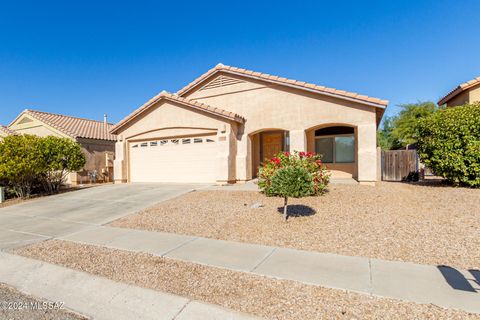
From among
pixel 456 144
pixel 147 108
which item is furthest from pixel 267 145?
pixel 456 144

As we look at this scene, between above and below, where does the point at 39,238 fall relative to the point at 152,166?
below

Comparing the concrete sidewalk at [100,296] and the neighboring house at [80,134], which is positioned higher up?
the neighboring house at [80,134]

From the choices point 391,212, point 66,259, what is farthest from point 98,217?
point 391,212

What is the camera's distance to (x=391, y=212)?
23.2 ft

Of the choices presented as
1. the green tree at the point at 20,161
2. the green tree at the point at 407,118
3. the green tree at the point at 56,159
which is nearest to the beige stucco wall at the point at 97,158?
the green tree at the point at 56,159

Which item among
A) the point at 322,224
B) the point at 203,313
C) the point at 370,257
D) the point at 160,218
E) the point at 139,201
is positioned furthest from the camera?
the point at 139,201

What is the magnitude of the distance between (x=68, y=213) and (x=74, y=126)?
47.5 feet

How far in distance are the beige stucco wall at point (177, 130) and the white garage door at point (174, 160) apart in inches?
15.0

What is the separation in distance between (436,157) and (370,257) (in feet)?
28.1

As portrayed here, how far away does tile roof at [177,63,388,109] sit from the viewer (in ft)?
36.8

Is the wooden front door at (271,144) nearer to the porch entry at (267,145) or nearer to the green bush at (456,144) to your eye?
the porch entry at (267,145)

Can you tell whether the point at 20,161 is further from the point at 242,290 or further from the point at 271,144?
the point at 242,290

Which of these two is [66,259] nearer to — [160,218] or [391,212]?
[160,218]

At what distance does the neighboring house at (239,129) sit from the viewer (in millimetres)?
11977
